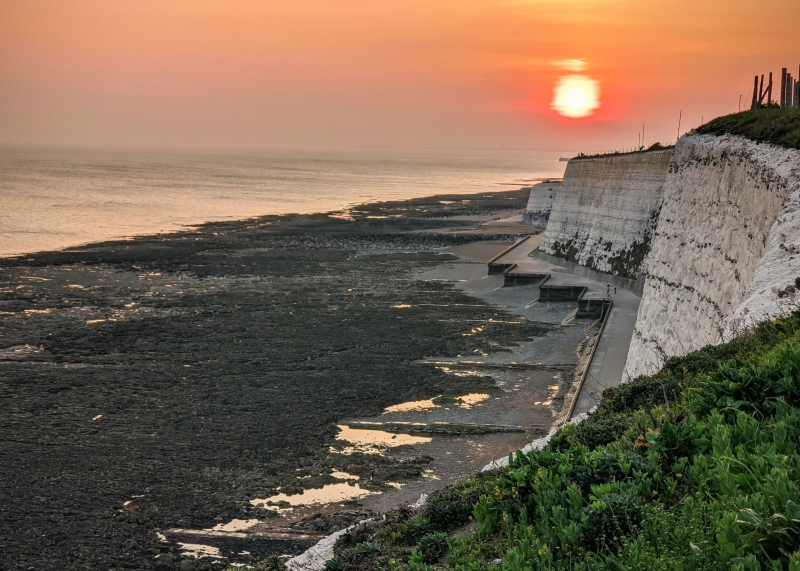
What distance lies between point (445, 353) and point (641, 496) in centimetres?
2337

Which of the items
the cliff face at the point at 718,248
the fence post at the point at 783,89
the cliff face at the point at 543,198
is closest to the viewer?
the cliff face at the point at 718,248

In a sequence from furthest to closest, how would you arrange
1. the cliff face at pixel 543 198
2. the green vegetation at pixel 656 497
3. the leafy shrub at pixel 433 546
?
the cliff face at pixel 543 198, the leafy shrub at pixel 433 546, the green vegetation at pixel 656 497

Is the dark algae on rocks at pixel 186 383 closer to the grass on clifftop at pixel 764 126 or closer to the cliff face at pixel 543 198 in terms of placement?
the grass on clifftop at pixel 764 126

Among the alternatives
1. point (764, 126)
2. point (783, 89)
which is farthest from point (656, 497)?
point (783, 89)

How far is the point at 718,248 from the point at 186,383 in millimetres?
17150

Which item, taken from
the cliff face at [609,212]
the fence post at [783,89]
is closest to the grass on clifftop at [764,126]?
the fence post at [783,89]

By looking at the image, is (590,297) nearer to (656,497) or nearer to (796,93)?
(796,93)

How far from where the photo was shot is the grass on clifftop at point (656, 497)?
454 cm

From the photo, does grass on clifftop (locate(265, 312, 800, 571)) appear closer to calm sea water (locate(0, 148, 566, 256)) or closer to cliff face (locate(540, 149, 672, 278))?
cliff face (locate(540, 149, 672, 278))

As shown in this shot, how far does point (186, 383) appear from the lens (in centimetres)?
2497

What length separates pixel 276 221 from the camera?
277ft

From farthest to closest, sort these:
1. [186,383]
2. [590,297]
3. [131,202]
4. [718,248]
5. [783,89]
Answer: [131,202] < [590,297] < [783,89] < [186,383] < [718,248]

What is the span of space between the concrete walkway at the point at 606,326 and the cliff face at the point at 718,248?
1.55 meters

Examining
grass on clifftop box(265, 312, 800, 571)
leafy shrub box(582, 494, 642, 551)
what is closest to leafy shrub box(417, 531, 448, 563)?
grass on clifftop box(265, 312, 800, 571)
